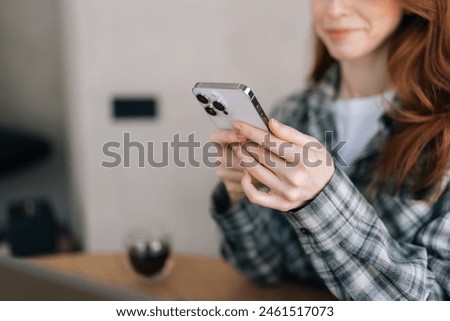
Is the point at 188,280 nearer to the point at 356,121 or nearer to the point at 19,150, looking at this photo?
the point at 356,121

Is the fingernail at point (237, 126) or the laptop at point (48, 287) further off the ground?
the fingernail at point (237, 126)

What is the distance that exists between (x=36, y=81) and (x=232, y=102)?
1.90 m

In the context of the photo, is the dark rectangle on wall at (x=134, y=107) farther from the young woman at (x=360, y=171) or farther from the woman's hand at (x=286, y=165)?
the woman's hand at (x=286, y=165)

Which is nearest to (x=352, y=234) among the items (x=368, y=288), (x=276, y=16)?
(x=368, y=288)

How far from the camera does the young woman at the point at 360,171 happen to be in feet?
2.56

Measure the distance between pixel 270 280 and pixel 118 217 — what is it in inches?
40.2

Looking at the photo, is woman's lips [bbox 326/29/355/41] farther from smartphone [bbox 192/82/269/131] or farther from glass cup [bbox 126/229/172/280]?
glass cup [bbox 126/229/172/280]

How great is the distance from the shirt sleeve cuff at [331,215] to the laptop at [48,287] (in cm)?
37

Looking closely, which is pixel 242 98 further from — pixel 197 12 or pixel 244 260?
pixel 197 12

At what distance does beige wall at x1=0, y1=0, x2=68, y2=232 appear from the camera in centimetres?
241

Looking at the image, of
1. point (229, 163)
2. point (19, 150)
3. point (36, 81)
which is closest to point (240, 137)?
point (229, 163)

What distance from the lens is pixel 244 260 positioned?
1.10m

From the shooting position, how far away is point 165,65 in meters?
1.86

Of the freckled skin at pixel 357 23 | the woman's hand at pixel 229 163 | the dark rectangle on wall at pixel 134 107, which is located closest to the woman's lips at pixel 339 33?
the freckled skin at pixel 357 23
